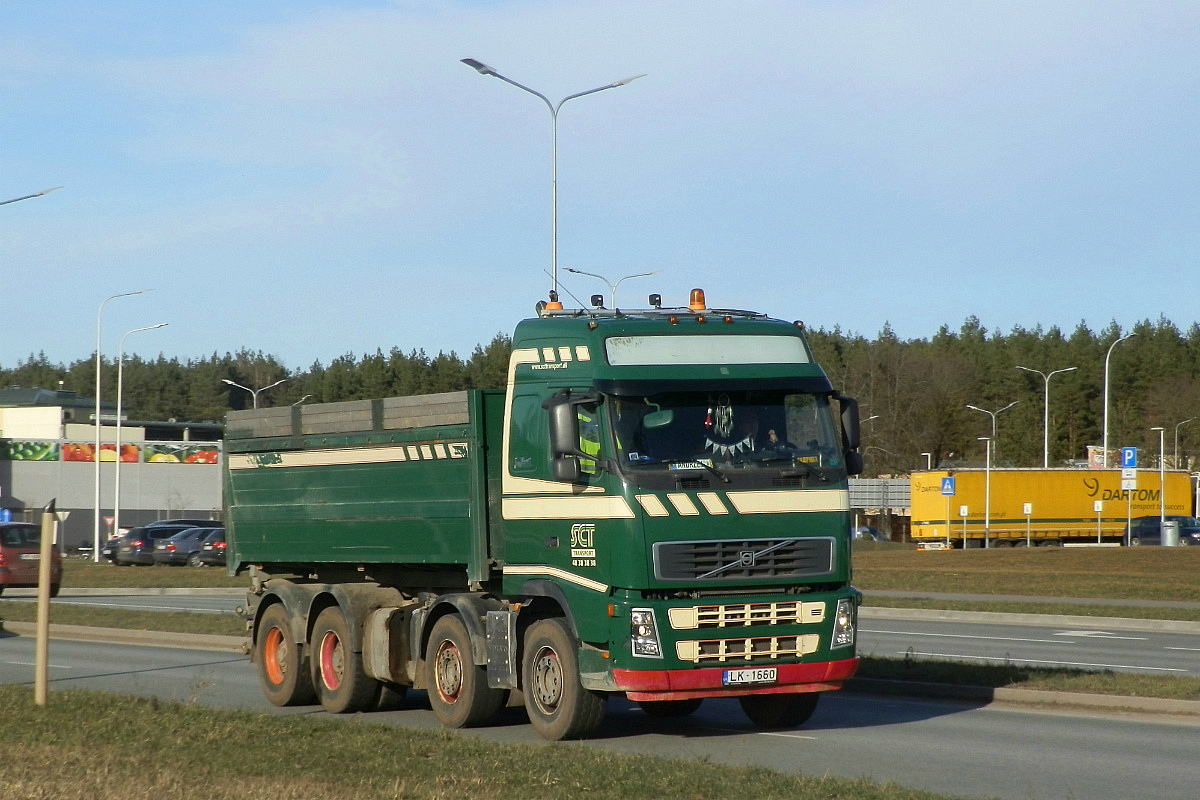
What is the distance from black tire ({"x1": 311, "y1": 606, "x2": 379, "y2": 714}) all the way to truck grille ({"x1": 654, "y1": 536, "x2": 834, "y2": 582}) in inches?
155

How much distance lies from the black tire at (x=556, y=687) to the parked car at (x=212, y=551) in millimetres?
41772

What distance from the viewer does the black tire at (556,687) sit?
11.2m

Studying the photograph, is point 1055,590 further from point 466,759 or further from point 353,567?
point 466,759

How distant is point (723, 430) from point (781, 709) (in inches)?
104

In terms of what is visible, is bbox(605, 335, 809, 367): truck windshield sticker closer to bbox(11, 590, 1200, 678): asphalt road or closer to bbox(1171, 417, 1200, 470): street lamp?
bbox(11, 590, 1200, 678): asphalt road

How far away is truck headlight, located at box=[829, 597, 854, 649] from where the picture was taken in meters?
11.4

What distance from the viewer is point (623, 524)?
10.8 meters

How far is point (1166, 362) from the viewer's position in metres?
128

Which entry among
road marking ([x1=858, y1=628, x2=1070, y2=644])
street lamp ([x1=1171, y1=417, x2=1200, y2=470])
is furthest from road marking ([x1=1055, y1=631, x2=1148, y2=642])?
street lamp ([x1=1171, y1=417, x2=1200, y2=470])

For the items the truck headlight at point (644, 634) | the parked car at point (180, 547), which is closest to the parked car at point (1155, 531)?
the parked car at point (180, 547)

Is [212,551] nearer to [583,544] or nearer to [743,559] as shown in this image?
[583,544]

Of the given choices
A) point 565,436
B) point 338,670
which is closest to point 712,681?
point 565,436

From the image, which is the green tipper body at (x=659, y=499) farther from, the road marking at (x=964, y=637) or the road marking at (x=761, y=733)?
the road marking at (x=964, y=637)

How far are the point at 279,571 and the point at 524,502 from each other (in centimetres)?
477
